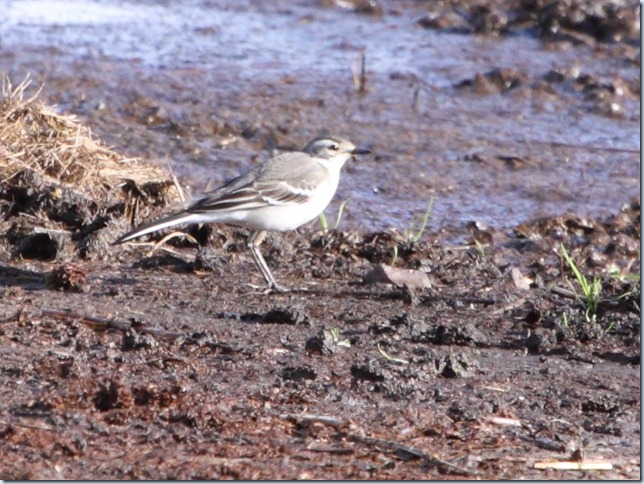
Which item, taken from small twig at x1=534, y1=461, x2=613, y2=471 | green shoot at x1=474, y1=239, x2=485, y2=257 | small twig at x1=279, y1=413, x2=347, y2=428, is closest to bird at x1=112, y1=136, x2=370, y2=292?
green shoot at x1=474, y1=239, x2=485, y2=257

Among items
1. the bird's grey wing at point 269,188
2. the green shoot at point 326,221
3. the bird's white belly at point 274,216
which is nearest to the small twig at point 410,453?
the bird's grey wing at point 269,188

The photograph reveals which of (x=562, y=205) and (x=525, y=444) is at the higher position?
(x=525, y=444)

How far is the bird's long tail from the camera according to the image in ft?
26.7

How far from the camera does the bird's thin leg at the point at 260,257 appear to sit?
8.25 meters

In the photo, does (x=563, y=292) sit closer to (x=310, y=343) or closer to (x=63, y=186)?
(x=310, y=343)

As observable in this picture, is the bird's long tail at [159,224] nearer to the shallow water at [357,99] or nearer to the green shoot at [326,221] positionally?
the green shoot at [326,221]

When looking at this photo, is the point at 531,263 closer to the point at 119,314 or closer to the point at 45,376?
the point at 119,314

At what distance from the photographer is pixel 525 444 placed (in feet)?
18.5

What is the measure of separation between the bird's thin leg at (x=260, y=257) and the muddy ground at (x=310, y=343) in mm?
88

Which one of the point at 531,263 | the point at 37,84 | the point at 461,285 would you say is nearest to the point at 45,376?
the point at 461,285

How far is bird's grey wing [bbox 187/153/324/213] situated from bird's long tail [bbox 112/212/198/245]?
54mm

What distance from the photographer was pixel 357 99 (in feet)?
44.5

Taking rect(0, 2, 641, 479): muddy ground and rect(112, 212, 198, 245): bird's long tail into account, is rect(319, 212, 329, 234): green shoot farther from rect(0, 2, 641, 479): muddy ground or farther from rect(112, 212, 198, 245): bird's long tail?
rect(112, 212, 198, 245): bird's long tail

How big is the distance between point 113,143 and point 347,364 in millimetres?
5572
